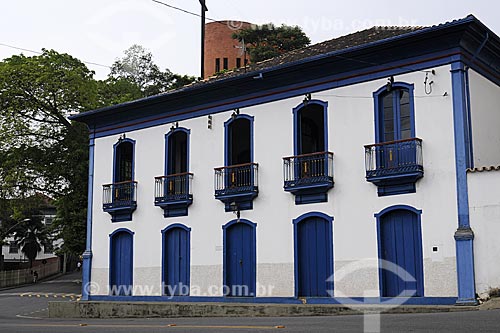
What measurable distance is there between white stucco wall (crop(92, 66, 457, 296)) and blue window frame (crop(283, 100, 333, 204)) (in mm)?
204

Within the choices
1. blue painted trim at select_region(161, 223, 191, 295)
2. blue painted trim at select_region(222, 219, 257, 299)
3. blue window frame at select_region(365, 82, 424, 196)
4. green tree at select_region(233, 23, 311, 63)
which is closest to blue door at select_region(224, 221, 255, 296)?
blue painted trim at select_region(222, 219, 257, 299)

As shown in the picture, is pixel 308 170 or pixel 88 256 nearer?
pixel 308 170

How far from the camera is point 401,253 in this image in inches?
740

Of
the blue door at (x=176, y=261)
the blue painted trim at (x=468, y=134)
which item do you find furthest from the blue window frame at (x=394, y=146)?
the blue door at (x=176, y=261)

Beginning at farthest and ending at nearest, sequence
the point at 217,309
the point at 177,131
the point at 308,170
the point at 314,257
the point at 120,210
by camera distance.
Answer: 1. the point at 120,210
2. the point at 177,131
3. the point at 308,170
4. the point at 314,257
5. the point at 217,309

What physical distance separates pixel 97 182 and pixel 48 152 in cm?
1089

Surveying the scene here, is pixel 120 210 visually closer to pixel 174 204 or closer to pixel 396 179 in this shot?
pixel 174 204

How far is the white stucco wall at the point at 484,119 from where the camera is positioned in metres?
18.8

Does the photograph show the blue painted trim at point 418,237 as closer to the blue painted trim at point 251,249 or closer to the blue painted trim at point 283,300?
the blue painted trim at point 283,300

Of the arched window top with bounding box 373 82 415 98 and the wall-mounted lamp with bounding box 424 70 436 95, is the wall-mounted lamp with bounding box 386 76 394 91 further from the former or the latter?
the wall-mounted lamp with bounding box 424 70 436 95

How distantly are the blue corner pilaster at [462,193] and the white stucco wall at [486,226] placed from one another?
0.14 m

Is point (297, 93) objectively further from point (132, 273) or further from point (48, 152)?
point (48, 152)

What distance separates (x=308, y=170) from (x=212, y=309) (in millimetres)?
4729

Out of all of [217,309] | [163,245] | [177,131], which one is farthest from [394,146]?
[163,245]
